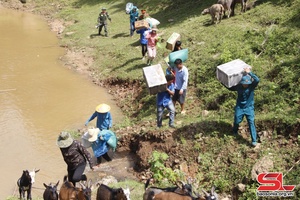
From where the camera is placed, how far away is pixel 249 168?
23.8 ft

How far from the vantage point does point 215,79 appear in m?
10.7

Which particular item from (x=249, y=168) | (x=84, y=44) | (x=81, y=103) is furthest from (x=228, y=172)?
(x=84, y=44)

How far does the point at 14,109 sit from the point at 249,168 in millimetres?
8381

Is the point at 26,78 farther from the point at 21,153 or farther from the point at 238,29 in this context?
the point at 238,29

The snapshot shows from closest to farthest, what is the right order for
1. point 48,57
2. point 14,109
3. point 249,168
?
1. point 249,168
2. point 14,109
3. point 48,57

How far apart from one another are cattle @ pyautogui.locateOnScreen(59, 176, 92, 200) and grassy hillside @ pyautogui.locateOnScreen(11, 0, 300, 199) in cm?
270

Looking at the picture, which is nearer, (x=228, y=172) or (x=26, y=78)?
(x=228, y=172)

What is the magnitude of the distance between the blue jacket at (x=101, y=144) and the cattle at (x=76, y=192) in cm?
229

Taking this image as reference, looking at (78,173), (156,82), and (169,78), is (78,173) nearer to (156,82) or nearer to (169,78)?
(156,82)

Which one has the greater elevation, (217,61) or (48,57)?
(217,61)

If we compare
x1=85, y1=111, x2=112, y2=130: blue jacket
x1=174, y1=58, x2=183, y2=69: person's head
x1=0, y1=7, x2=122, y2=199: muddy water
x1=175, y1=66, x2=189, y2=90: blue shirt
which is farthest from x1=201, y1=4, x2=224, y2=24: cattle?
x1=85, y1=111, x2=112, y2=130: blue jacket

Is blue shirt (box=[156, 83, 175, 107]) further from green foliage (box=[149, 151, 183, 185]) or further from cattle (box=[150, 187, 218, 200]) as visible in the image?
cattle (box=[150, 187, 218, 200])

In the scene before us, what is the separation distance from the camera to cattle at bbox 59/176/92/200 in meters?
5.90

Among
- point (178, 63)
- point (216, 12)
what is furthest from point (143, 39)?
point (178, 63)
